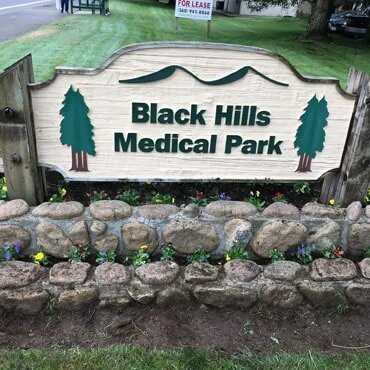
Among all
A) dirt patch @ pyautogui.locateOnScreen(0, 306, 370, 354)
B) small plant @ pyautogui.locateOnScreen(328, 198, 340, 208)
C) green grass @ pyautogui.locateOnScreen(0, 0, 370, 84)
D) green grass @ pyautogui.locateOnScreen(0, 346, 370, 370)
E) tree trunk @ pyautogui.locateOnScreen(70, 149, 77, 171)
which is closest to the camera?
green grass @ pyautogui.locateOnScreen(0, 346, 370, 370)

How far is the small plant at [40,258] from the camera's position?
2.71 meters

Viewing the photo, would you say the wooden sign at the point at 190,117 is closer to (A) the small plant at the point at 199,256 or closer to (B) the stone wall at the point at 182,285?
(A) the small plant at the point at 199,256

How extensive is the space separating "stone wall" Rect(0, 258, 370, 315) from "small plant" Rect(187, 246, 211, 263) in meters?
0.10

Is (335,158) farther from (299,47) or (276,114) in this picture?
(299,47)

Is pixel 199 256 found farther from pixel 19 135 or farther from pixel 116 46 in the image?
pixel 116 46

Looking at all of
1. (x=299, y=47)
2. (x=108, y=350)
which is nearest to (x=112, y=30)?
(x=299, y=47)

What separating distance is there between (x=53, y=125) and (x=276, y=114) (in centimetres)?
134

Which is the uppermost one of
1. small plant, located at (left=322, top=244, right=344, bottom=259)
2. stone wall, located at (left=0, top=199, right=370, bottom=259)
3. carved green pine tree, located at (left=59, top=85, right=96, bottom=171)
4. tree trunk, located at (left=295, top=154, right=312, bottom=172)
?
carved green pine tree, located at (left=59, top=85, right=96, bottom=171)

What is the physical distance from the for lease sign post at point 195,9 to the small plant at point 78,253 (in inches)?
424

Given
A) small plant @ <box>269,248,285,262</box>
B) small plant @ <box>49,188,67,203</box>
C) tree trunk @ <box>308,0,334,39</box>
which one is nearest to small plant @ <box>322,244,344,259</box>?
small plant @ <box>269,248,285,262</box>

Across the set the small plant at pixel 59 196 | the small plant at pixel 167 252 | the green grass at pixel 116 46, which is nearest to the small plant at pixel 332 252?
the small plant at pixel 167 252

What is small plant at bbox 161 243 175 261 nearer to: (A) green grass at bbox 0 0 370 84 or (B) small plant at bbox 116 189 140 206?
(B) small plant at bbox 116 189 140 206

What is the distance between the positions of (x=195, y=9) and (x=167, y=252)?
11.0 metres

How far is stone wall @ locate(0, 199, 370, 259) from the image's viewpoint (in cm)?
271
